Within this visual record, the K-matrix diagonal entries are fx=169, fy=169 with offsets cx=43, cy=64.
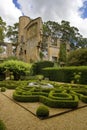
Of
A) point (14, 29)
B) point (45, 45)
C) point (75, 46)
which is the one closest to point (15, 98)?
point (45, 45)

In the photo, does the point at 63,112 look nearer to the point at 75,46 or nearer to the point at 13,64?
the point at 13,64

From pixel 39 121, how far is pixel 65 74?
633 inches

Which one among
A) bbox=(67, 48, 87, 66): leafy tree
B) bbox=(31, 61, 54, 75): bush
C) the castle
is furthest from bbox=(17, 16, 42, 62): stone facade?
bbox=(67, 48, 87, 66): leafy tree

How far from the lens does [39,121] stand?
616 cm

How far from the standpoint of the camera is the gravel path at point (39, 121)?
5.68 m

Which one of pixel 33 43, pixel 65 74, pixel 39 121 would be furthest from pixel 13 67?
pixel 39 121

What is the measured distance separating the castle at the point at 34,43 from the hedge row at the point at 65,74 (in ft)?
36.5

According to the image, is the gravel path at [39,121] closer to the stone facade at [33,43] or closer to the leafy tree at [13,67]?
the leafy tree at [13,67]

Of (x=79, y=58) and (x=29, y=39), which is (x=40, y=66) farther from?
(x=29, y=39)

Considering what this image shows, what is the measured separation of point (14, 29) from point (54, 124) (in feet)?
146

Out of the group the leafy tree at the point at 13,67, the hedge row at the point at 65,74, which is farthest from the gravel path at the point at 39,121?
the leafy tree at the point at 13,67

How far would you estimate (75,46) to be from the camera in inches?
2108

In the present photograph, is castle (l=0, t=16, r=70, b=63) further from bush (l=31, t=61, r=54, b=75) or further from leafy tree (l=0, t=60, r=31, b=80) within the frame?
leafy tree (l=0, t=60, r=31, b=80)

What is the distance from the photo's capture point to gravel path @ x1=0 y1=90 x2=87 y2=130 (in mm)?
5679
